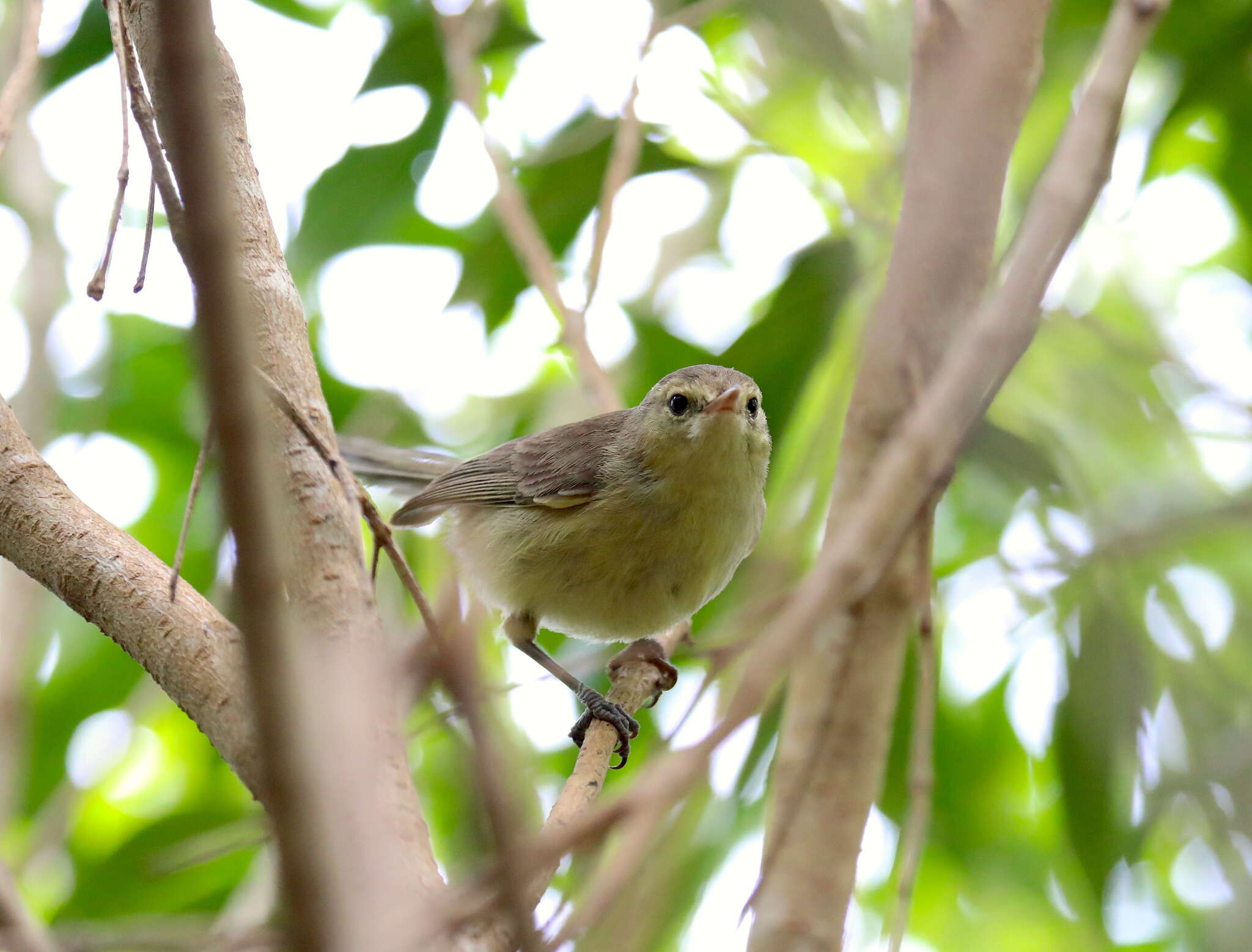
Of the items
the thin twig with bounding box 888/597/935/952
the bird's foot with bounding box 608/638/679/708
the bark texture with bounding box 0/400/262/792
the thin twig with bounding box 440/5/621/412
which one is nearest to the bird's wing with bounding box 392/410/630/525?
the thin twig with bounding box 440/5/621/412

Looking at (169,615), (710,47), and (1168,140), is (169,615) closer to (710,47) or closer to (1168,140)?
(710,47)

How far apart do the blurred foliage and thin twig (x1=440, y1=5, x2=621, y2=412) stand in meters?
0.38

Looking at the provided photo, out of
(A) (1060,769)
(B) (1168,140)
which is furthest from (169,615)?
(B) (1168,140)

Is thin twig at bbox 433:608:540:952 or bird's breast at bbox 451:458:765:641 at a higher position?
thin twig at bbox 433:608:540:952

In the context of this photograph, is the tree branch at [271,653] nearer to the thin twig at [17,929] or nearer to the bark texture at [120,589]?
the thin twig at [17,929]

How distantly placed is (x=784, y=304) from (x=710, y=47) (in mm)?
1803

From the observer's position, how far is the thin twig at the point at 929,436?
940mm

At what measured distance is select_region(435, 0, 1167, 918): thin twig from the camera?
940mm

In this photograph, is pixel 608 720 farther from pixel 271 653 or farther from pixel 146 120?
pixel 271 653

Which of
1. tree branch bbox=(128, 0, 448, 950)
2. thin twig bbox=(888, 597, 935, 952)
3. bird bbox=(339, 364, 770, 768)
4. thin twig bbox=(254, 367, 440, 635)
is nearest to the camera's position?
tree branch bbox=(128, 0, 448, 950)

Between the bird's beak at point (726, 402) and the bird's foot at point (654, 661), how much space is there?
3.21ft

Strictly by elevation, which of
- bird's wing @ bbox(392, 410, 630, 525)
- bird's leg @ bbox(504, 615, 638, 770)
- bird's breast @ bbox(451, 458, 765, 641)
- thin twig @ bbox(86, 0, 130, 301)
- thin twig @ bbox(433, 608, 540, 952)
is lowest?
bird's leg @ bbox(504, 615, 638, 770)

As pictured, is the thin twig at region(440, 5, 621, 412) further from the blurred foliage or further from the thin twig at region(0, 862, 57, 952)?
the thin twig at region(0, 862, 57, 952)

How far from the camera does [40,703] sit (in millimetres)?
4820
